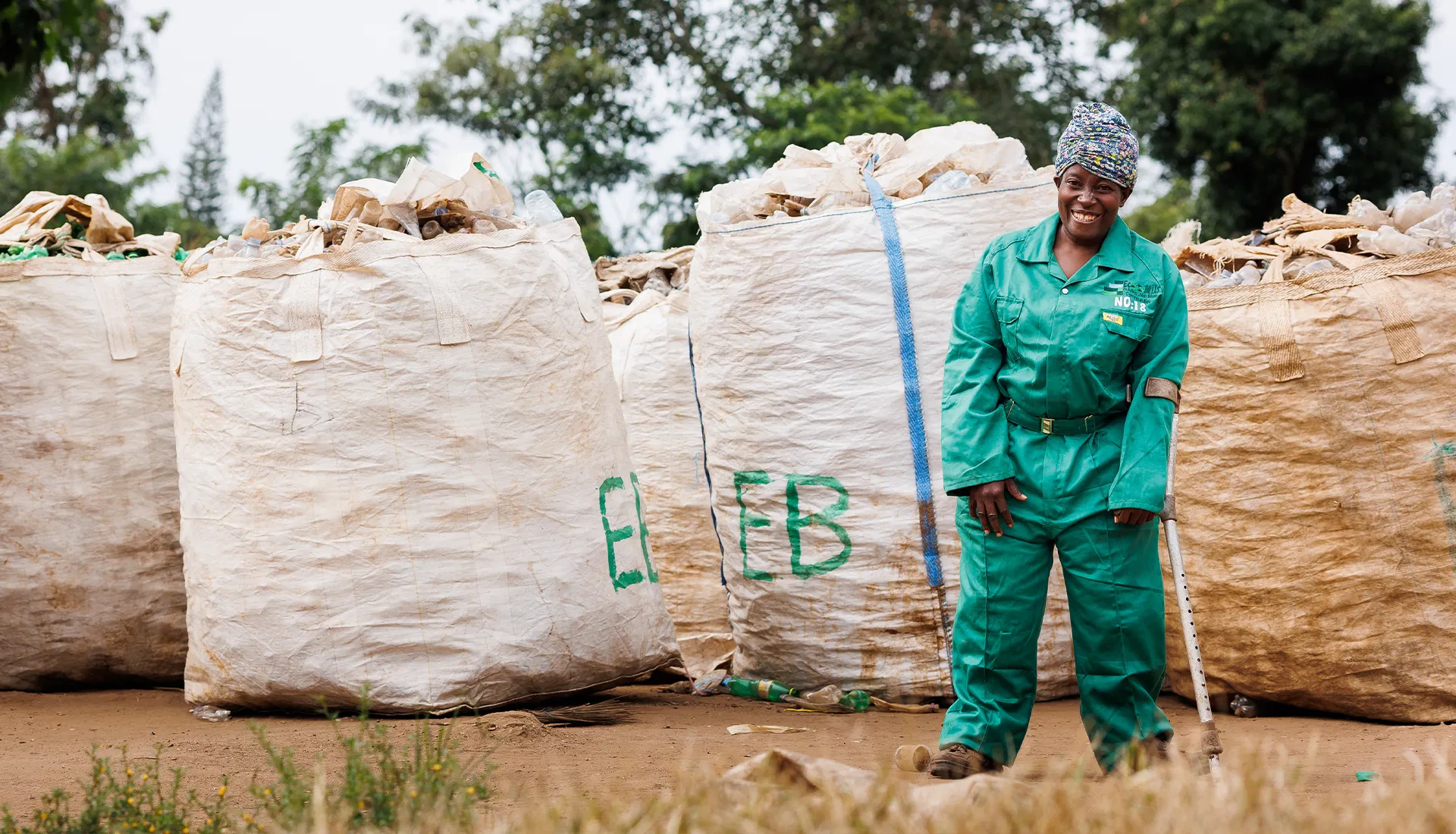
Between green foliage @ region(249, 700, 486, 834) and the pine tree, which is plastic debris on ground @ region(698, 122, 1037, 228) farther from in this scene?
the pine tree

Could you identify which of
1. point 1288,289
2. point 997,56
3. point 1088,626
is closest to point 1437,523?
point 1288,289

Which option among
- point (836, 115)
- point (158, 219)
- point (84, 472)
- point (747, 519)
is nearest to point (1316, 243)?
point (747, 519)

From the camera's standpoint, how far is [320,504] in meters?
3.33

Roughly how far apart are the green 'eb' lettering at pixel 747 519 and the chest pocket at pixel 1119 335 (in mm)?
1157

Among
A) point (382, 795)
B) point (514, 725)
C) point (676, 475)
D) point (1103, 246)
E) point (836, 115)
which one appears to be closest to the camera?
point (382, 795)

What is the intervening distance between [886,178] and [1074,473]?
130 cm

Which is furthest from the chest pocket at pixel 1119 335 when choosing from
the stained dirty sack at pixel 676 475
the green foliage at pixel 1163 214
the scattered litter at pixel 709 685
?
the green foliage at pixel 1163 214

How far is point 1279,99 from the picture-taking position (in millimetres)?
14734

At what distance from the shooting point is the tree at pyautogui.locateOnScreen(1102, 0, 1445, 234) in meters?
14.4

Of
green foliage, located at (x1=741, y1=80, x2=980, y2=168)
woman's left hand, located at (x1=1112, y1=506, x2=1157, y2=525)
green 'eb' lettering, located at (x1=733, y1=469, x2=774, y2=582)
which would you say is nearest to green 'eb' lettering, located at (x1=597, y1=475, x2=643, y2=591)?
green 'eb' lettering, located at (x1=733, y1=469, x2=774, y2=582)

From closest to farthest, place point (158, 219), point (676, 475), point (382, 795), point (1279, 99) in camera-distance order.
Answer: point (382, 795) < point (676, 475) < point (1279, 99) < point (158, 219)

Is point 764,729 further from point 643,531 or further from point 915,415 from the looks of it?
point 915,415

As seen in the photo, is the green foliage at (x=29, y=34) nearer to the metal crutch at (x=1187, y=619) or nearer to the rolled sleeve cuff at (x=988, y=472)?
the rolled sleeve cuff at (x=988, y=472)

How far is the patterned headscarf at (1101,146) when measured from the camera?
2826mm
